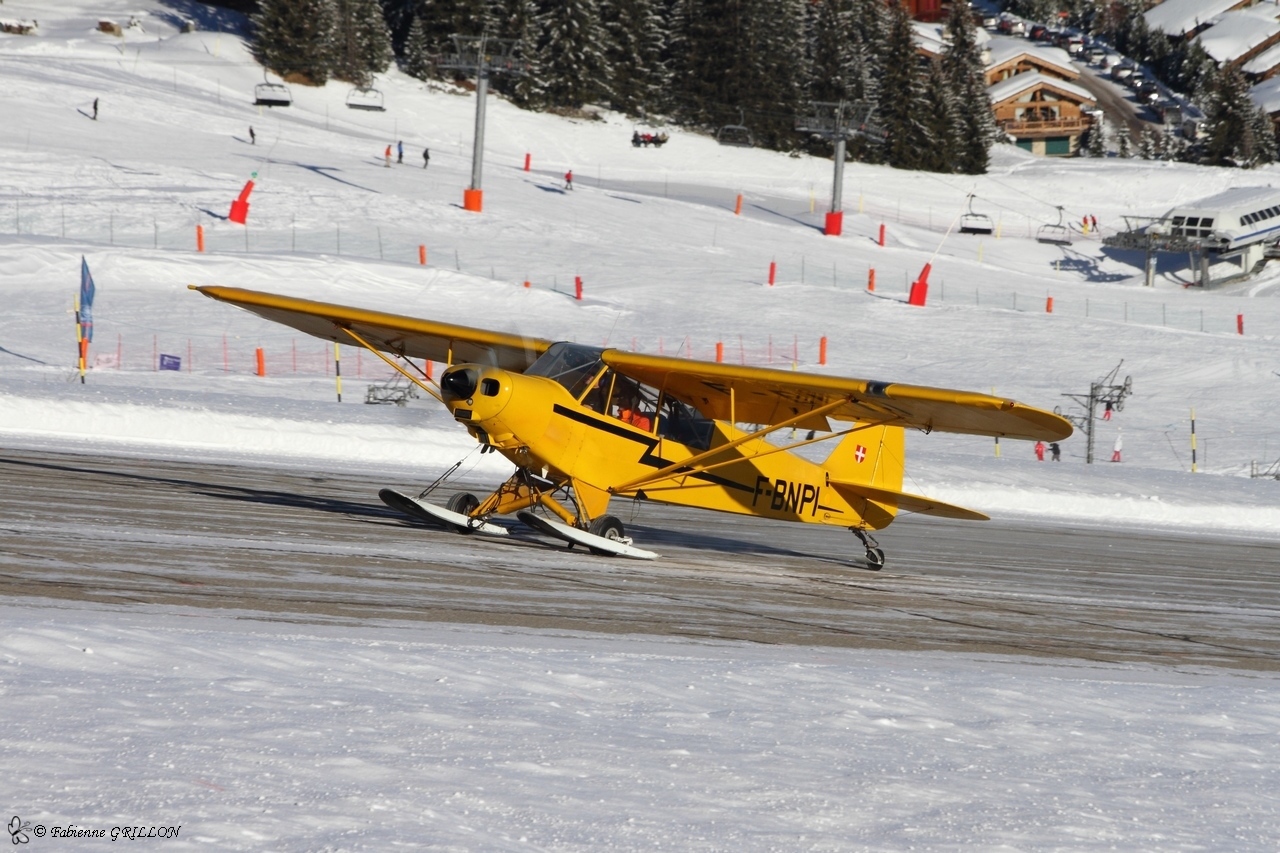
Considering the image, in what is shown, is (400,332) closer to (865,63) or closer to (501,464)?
(501,464)

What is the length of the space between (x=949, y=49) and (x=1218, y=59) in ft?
175

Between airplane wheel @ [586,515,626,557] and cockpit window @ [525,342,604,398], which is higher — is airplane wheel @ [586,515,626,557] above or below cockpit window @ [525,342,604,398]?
below

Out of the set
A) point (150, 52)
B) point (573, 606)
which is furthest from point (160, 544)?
point (150, 52)

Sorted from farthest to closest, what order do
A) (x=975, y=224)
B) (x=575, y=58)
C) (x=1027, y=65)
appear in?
(x=1027, y=65) < (x=575, y=58) < (x=975, y=224)

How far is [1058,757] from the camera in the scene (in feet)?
19.5

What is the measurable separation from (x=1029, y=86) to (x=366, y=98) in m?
64.9

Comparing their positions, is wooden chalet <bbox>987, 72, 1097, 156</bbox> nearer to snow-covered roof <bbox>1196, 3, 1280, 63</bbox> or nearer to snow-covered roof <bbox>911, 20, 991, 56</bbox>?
snow-covered roof <bbox>911, 20, 991, 56</bbox>

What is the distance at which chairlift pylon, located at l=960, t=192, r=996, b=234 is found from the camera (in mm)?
71625

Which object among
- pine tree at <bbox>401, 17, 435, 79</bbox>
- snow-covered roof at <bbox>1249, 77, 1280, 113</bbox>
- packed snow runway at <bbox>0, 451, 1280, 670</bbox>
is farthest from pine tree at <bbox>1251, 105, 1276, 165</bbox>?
packed snow runway at <bbox>0, 451, 1280, 670</bbox>

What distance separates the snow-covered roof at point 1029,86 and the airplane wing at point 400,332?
111 m

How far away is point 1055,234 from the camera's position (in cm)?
7669

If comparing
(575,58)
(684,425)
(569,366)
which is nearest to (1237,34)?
(575,58)

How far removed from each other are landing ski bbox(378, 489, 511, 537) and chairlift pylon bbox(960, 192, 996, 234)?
5881 cm

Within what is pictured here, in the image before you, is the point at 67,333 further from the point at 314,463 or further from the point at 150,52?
the point at 150,52
